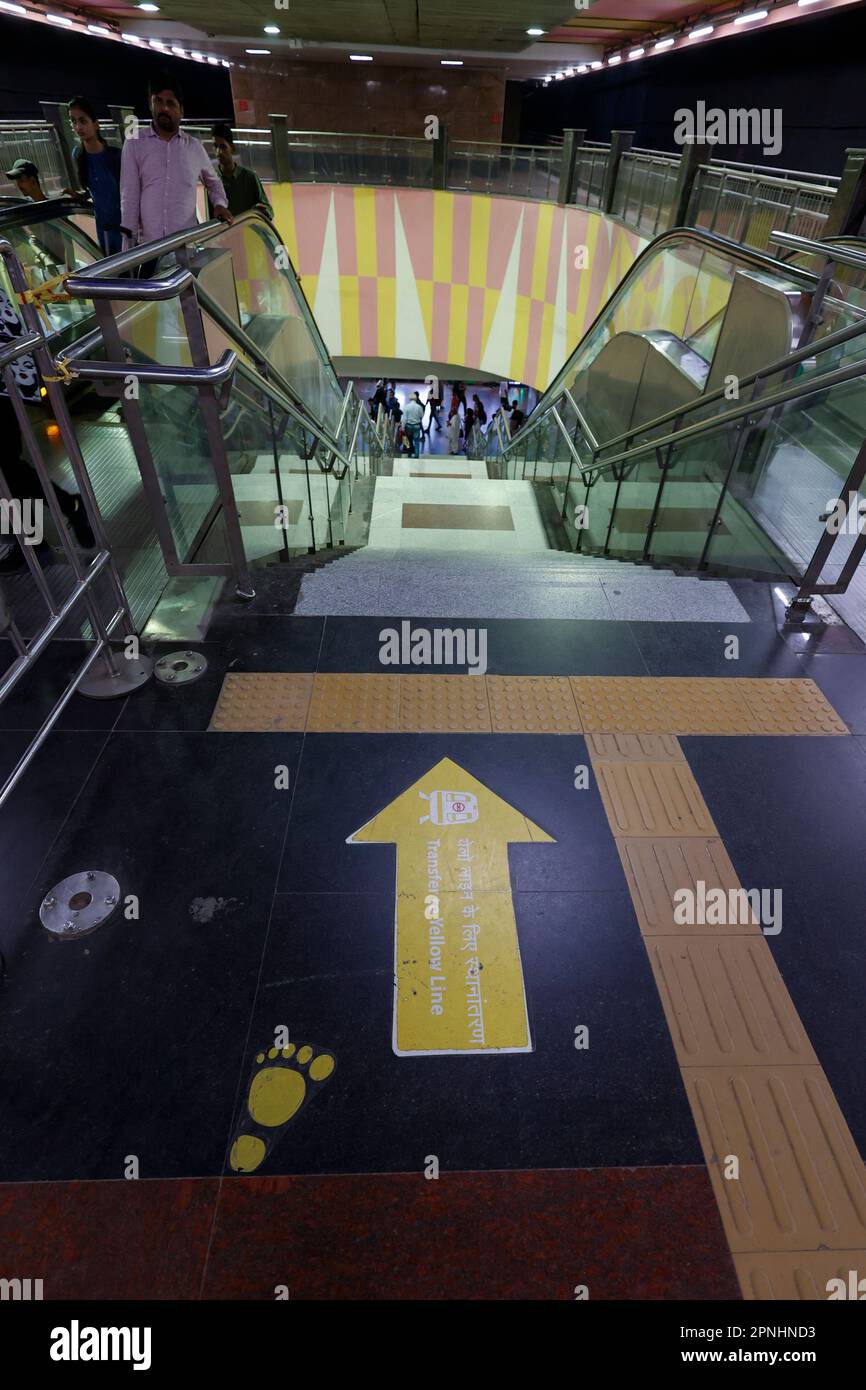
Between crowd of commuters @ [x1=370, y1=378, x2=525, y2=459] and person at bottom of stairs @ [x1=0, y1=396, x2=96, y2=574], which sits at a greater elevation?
person at bottom of stairs @ [x1=0, y1=396, x2=96, y2=574]

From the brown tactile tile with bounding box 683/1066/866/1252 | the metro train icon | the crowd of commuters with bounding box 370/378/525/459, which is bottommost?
the crowd of commuters with bounding box 370/378/525/459

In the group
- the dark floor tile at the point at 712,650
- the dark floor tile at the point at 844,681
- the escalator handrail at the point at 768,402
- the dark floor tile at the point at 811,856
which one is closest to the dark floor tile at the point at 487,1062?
the dark floor tile at the point at 811,856

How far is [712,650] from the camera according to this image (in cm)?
330

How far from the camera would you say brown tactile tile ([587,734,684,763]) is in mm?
2699

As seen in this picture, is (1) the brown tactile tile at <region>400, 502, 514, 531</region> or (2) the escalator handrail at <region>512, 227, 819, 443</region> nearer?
(2) the escalator handrail at <region>512, 227, 819, 443</region>

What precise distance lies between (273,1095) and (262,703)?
1.50 m

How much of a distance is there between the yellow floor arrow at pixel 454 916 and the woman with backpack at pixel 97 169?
4463 mm

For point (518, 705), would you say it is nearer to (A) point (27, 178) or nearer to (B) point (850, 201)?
(A) point (27, 178)

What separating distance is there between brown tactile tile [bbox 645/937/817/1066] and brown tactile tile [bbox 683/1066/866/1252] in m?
0.04

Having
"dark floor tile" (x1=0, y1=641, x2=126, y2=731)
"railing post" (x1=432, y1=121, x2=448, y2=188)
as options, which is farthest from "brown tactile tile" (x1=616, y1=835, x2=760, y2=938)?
"railing post" (x1=432, y1=121, x2=448, y2=188)

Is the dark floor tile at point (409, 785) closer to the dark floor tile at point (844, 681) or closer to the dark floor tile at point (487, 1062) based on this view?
the dark floor tile at point (487, 1062)

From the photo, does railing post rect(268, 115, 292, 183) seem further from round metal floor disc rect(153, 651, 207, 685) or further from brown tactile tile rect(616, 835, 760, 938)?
brown tactile tile rect(616, 835, 760, 938)

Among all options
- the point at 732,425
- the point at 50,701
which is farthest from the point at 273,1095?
the point at 732,425
